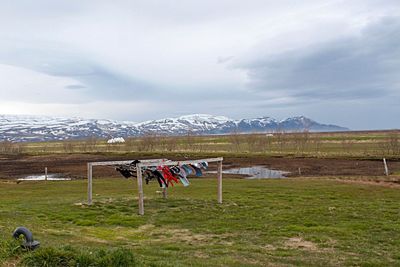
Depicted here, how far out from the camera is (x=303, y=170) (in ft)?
167

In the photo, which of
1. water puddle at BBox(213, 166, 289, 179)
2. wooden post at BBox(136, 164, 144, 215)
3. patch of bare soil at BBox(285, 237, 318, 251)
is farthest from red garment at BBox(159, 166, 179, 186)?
water puddle at BBox(213, 166, 289, 179)

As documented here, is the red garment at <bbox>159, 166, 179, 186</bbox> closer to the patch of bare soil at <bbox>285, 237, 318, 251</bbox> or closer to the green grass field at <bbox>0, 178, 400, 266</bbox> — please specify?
the green grass field at <bbox>0, 178, 400, 266</bbox>

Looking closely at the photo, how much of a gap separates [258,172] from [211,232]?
37.8 meters

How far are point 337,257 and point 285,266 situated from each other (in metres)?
1.94

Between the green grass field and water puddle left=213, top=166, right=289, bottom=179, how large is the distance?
23.4 meters

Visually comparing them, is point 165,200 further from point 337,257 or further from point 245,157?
point 245,157

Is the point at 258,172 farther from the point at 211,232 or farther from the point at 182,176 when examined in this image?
the point at 211,232

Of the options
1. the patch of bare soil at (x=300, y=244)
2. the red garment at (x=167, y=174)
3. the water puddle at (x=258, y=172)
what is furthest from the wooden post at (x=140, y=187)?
the water puddle at (x=258, y=172)

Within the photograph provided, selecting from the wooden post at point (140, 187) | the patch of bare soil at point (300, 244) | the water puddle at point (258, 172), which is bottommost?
the water puddle at point (258, 172)

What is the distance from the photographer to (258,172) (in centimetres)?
5044

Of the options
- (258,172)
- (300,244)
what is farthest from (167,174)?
(258,172)

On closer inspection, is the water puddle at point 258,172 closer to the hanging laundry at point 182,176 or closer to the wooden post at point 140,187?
the hanging laundry at point 182,176

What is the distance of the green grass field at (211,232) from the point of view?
8.37m

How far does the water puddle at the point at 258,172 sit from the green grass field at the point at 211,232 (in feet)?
76.6
